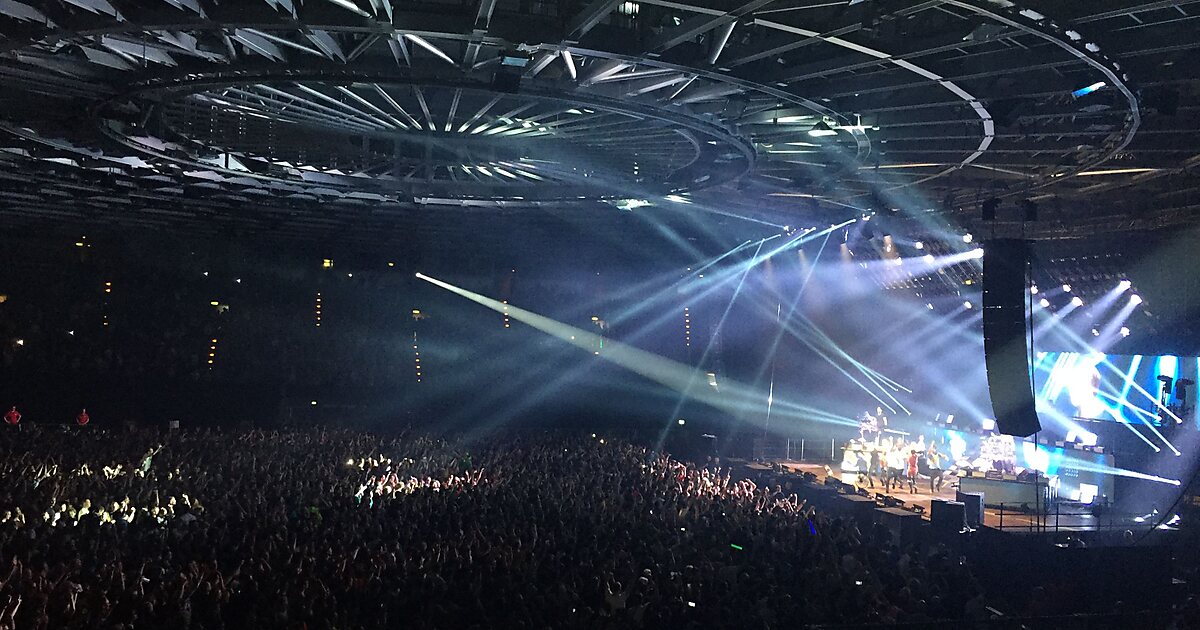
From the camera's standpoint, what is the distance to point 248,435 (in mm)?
23828

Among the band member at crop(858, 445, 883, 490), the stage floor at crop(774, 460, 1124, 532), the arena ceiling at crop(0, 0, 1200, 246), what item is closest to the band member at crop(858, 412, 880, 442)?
the band member at crop(858, 445, 883, 490)

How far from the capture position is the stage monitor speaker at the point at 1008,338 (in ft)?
54.5

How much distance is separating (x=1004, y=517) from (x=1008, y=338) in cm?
561

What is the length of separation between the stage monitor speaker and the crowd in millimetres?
3504

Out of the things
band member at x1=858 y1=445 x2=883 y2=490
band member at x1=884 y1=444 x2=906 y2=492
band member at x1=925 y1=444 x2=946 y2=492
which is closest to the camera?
band member at x1=925 y1=444 x2=946 y2=492

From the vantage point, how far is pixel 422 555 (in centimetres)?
1070

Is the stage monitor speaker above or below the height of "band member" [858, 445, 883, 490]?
above

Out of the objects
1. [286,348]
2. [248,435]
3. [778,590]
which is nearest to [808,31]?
[778,590]

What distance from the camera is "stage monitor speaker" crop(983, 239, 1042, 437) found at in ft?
54.5

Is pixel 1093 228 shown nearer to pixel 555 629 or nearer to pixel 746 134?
pixel 746 134

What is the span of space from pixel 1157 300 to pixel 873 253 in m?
9.78

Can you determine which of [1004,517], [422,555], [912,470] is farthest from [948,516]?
[422,555]

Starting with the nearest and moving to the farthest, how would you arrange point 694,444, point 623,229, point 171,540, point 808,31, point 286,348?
point 808,31, point 171,540, point 623,229, point 694,444, point 286,348

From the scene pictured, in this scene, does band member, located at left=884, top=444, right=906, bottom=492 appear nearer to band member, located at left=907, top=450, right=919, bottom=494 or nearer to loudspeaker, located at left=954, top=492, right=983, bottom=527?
band member, located at left=907, top=450, right=919, bottom=494
